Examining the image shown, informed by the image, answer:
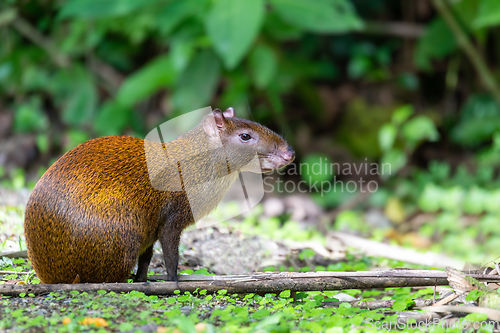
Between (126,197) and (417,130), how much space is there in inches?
232

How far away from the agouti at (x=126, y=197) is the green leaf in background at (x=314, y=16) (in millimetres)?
3772

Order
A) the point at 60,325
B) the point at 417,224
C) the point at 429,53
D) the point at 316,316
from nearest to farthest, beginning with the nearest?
1. the point at 60,325
2. the point at 316,316
3. the point at 417,224
4. the point at 429,53

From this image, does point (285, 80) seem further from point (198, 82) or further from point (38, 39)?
point (38, 39)

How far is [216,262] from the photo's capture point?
4.45m

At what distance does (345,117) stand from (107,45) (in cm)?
447

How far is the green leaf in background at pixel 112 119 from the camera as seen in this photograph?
8.31 meters

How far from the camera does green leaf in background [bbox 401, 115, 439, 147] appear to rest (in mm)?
8125

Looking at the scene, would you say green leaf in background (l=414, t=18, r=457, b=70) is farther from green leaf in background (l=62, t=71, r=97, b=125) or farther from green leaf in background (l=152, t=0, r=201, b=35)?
green leaf in background (l=62, t=71, r=97, b=125)

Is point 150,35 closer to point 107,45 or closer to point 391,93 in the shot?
point 107,45

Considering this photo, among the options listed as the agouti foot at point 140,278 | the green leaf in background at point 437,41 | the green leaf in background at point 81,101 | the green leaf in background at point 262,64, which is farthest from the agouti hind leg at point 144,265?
the green leaf in background at point 437,41

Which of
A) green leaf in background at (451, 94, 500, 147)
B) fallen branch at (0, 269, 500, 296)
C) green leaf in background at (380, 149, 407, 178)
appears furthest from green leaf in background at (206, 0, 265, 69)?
green leaf in background at (451, 94, 500, 147)

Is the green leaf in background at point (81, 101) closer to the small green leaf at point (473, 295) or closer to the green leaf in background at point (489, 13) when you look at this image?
the green leaf in background at point (489, 13)

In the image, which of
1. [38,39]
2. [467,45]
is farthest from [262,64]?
[38,39]

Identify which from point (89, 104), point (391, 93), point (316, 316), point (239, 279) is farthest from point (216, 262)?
point (391, 93)
